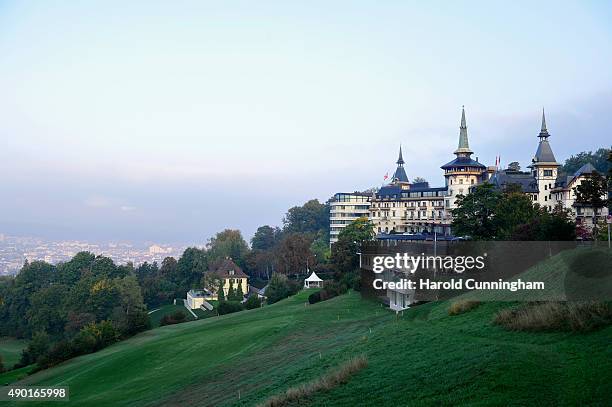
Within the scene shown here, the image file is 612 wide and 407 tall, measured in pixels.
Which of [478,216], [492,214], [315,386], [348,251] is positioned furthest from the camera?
[348,251]

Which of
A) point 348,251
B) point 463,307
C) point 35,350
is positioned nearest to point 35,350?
point 35,350

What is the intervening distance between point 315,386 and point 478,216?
37983 millimetres

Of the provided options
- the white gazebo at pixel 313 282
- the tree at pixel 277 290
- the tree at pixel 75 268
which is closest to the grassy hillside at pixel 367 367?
the tree at pixel 277 290

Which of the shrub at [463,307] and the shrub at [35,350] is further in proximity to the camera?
the shrub at [35,350]

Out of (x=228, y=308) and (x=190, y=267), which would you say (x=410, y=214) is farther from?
(x=190, y=267)

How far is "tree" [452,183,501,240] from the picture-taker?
5250cm

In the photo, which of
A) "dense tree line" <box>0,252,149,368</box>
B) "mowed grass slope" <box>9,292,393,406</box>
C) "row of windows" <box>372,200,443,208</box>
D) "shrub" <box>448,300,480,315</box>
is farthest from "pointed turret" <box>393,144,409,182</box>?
"shrub" <box>448,300,480,315</box>

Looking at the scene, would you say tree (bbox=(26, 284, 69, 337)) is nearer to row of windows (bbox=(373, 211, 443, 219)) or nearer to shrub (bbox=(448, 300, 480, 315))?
row of windows (bbox=(373, 211, 443, 219))

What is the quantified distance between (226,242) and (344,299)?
3287 inches

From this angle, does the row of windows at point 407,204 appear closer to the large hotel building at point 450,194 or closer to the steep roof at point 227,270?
the large hotel building at point 450,194

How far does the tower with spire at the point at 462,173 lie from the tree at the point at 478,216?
37.2 metres

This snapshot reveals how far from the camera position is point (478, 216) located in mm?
53812

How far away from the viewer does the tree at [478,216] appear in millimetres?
52500

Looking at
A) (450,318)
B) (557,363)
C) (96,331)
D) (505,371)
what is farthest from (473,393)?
(96,331)
